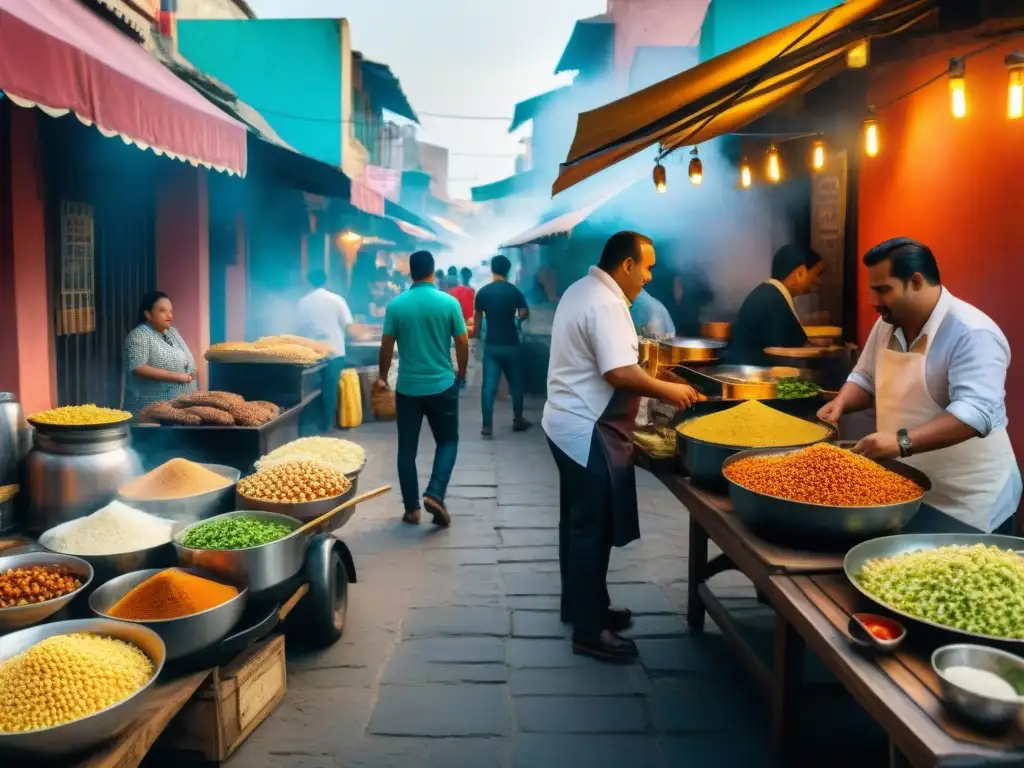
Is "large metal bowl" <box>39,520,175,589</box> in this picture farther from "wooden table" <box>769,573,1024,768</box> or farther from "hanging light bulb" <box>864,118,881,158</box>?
"hanging light bulb" <box>864,118,881,158</box>

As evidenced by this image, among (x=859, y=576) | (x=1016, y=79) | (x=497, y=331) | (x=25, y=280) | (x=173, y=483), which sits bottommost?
(x=173, y=483)

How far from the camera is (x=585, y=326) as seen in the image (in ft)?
13.8

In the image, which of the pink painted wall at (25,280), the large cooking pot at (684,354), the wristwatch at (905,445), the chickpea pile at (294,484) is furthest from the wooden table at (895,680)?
the pink painted wall at (25,280)

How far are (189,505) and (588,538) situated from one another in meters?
2.08

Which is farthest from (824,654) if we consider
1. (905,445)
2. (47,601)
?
(47,601)

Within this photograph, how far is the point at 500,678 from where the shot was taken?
4.15 metres

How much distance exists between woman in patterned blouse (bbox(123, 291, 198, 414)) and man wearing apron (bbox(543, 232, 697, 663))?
358cm

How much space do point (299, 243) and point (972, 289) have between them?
12.3m

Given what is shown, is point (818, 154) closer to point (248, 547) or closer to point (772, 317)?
point (772, 317)

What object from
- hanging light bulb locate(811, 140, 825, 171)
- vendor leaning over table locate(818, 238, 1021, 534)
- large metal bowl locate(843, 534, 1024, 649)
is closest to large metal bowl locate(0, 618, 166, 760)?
large metal bowl locate(843, 534, 1024, 649)

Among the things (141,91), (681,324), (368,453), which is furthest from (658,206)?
(141,91)

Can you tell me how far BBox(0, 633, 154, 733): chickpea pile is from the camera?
2.44 m

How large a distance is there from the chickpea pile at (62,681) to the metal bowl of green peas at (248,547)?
29.9 inches

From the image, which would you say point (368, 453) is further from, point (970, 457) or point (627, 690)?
point (970, 457)
